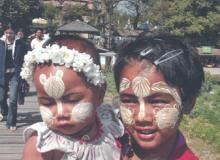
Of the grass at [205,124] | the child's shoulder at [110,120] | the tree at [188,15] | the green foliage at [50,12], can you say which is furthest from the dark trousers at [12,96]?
the green foliage at [50,12]

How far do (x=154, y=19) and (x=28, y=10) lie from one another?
16.7m

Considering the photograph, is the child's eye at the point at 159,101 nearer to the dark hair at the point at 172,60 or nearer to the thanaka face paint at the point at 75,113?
the dark hair at the point at 172,60

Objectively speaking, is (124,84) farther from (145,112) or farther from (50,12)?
(50,12)

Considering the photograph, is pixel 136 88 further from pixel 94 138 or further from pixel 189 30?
pixel 189 30

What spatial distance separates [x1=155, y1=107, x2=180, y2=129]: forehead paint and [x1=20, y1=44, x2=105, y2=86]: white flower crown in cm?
39

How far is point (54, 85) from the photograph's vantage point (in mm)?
2357

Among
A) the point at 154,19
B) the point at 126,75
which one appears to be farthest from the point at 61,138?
Result: the point at 154,19

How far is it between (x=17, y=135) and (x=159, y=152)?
271 inches

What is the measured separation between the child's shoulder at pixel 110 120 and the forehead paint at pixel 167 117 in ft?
1.29

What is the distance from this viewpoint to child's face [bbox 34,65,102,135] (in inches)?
93.3

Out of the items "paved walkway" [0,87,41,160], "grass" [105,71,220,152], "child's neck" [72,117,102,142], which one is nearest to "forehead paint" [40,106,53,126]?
"child's neck" [72,117,102,142]

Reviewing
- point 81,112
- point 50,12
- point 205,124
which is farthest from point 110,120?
point 50,12

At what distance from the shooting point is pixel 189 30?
111 feet

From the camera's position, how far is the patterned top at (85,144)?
2.39m
